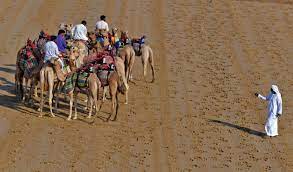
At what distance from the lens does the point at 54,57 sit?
1984cm

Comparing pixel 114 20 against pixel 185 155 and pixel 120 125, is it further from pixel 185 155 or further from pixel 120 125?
pixel 185 155

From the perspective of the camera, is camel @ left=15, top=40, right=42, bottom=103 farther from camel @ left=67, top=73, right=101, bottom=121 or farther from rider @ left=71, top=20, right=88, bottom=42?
rider @ left=71, top=20, right=88, bottom=42

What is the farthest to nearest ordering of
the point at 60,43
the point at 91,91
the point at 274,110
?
the point at 60,43 < the point at 91,91 < the point at 274,110

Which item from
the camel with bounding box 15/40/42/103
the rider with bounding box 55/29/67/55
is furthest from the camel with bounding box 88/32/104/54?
the camel with bounding box 15/40/42/103

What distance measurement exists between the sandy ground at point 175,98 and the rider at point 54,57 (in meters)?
1.36

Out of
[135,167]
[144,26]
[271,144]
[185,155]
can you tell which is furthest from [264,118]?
[144,26]

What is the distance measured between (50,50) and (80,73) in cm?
112

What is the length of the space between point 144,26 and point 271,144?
1369 cm

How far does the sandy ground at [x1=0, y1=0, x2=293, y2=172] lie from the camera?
17922 mm

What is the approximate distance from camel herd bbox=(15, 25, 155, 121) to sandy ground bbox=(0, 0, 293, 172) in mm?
524

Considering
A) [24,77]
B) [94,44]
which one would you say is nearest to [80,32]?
[94,44]

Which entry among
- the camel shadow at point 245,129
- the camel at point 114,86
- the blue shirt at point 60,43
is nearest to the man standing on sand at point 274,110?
the camel shadow at point 245,129

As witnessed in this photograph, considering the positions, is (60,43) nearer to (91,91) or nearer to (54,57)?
(54,57)

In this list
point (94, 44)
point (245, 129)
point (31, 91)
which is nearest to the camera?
point (245, 129)
